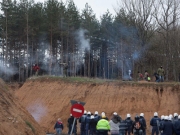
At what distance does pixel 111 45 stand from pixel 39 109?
96.4ft

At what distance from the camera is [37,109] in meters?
42.5

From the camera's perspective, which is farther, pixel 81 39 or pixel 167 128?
pixel 81 39

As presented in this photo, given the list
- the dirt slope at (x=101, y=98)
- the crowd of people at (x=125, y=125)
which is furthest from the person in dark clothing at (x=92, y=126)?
the dirt slope at (x=101, y=98)

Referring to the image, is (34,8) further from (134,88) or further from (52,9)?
(134,88)

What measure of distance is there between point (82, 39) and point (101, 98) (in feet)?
84.3

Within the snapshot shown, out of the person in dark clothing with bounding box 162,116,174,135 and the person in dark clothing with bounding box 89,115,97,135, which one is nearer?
the person in dark clothing with bounding box 162,116,174,135

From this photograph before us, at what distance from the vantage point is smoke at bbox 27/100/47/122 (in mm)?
41537

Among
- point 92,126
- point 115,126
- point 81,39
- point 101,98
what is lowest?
point 92,126

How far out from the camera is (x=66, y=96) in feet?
136

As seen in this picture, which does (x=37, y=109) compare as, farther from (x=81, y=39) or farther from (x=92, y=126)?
(x=81, y=39)

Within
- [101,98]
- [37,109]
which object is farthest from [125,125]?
[37,109]

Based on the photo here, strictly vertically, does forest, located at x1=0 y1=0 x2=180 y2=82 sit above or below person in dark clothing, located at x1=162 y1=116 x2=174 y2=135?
above

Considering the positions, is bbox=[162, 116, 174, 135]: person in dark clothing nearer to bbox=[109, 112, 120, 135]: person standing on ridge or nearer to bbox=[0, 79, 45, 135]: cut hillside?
bbox=[109, 112, 120, 135]: person standing on ridge

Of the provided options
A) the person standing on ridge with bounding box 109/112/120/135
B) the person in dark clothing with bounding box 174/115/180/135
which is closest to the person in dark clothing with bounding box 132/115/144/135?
the person in dark clothing with bounding box 174/115/180/135
